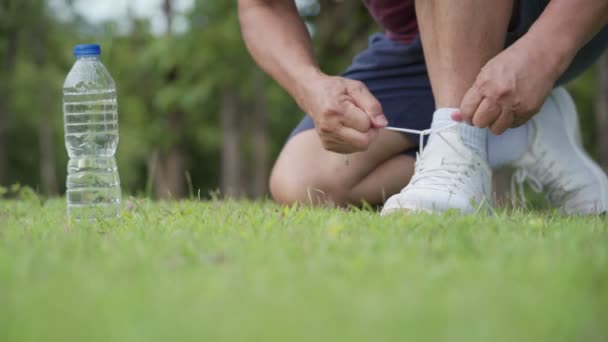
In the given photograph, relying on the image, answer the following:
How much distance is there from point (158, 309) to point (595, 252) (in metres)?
0.88

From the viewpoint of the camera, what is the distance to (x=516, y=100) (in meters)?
2.22

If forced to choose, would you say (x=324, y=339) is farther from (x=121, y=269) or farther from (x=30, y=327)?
(x=121, y=269)

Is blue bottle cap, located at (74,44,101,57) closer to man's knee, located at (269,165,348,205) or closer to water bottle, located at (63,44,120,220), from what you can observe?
water bottle, located at (63,44,120,220)

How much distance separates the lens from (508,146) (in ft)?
9.30

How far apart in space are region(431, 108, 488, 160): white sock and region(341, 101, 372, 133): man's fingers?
8.9 inches

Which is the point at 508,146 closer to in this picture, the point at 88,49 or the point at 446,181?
the point at 446,181

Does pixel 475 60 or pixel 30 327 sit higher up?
pixel 475 60

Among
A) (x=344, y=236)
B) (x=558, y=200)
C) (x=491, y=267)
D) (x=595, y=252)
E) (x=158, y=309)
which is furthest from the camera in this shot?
(x=558, y=200)

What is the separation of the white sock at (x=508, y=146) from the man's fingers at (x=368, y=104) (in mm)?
520

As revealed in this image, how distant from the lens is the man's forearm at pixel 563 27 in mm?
2232

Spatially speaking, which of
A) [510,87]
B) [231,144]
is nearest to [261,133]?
[231,144]

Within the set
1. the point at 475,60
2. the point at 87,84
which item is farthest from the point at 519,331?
the point at 87,84

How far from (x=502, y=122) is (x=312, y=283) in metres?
1.19

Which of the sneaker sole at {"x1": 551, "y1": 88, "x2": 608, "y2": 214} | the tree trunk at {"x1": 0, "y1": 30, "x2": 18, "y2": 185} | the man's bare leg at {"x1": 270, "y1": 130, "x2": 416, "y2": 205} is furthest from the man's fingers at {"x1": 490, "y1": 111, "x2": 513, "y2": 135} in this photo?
the tree trunk at {"x1": 0, "y1": 30, "x2": 18, "y2": 185}
